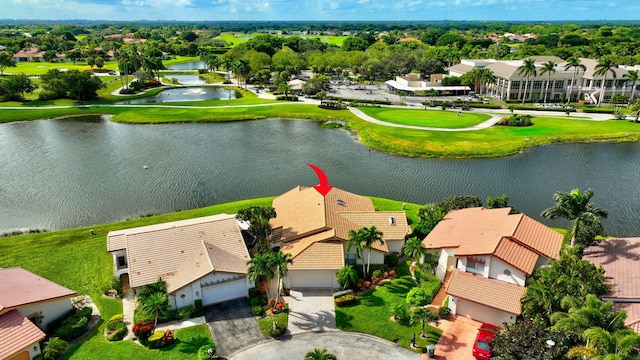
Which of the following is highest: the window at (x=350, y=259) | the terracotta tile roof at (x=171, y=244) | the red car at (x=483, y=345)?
the terracotta tile roof at (x=171, y=244)

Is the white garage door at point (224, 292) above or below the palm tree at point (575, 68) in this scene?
below

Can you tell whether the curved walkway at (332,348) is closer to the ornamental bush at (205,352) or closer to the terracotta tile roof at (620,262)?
the ornamental bush at (205,352)

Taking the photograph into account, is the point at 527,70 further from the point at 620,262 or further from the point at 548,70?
the point at 620,262

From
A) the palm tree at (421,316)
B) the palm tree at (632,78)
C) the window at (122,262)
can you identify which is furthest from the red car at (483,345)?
the palm tree at (632,78)

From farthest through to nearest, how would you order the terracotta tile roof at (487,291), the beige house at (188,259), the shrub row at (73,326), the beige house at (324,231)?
the beige house at (324,231), the beige house at (188,259), the terracotta tile roof at (487,291), the shrub row at (73,326)

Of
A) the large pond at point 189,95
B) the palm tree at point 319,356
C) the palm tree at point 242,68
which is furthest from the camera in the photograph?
the palm tree at point 242,68

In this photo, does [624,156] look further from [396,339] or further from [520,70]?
[396,339]

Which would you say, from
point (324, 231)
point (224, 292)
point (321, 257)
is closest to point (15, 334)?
point (224, 292)
